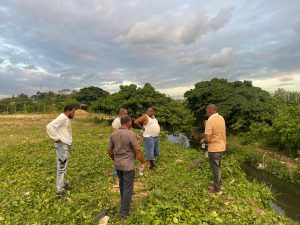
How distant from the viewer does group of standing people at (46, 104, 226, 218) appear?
281 inches

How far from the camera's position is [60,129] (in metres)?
8.54

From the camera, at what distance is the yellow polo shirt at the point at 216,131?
864cm

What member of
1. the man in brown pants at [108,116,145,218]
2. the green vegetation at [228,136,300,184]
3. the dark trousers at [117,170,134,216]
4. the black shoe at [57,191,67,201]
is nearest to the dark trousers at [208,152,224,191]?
the man in brown pants at [108,116,145,218]

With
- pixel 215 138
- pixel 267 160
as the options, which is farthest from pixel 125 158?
pixel 267 160

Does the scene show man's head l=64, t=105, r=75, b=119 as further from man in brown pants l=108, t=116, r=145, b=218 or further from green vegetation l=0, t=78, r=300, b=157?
green vegetation l=0, t=78, r=300, b=157

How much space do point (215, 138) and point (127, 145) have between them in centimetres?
282

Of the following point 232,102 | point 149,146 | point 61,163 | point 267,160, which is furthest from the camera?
point 232,102

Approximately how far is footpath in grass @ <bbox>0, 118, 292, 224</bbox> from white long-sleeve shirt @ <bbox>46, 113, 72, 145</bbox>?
1.63 m

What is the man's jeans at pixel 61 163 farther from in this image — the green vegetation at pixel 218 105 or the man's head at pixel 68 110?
the green vegetation at pixel 218 105

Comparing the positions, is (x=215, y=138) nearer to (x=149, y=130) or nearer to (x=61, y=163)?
(x=149, y=130)

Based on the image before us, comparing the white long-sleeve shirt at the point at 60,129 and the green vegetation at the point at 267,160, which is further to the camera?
the green vegetation at the point at 267,160

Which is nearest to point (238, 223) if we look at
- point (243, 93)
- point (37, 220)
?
point (37, 220)

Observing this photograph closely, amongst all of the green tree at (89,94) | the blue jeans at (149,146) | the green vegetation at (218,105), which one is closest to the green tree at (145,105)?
the green vegetation at (218,105)

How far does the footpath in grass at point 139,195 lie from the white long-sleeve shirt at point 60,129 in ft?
5.33
